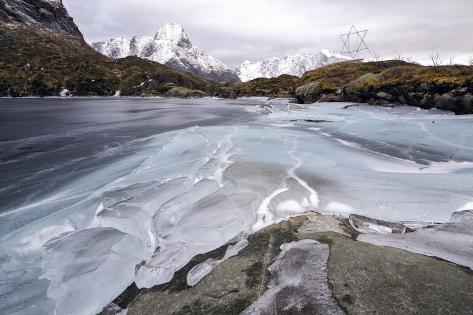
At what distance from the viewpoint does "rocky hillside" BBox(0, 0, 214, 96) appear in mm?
107625

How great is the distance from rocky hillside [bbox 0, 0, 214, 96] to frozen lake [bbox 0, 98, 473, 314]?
10189cm

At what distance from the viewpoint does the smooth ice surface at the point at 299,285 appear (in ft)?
12.7

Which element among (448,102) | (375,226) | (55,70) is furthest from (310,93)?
(55,70)

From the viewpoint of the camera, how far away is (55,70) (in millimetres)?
117812

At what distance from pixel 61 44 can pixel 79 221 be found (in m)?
174

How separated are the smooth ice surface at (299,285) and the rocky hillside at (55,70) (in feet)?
365

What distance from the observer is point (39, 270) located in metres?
5.94

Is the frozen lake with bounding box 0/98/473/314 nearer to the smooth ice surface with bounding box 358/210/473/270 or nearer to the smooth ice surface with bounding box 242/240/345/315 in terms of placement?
the smooth ice surface with bounding box 358/210/473/270

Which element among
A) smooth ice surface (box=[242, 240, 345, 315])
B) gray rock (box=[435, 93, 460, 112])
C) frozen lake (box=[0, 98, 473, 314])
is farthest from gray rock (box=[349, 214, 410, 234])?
gray rock (box=[435, 93, 460, 112])

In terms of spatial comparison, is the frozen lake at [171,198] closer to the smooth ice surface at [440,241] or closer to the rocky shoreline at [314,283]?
the smooth ice surface at [440,241]

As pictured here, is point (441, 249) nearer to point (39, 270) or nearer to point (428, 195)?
point (428, 195)

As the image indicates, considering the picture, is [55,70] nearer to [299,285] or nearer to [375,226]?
[375,226]

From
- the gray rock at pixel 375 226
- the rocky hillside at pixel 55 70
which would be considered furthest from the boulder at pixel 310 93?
the rocky hillside at pixel 55 70

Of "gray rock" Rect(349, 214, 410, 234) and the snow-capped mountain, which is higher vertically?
the snow-capped mountain
